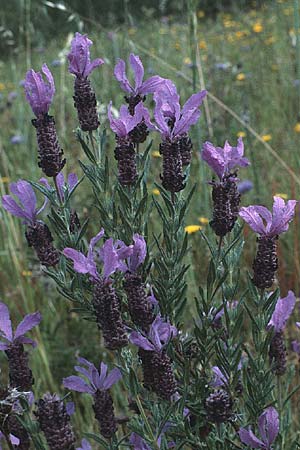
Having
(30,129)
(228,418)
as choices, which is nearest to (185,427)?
(228,418)

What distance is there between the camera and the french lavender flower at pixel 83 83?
0.90 meters

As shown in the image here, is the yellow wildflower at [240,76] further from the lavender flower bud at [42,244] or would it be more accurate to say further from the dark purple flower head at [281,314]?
the lavender flower bud at [42,244]

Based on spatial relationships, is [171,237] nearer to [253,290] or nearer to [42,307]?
[253,290]

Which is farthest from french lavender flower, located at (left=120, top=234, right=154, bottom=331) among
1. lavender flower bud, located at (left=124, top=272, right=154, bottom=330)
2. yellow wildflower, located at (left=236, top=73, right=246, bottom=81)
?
yellow wildflower, located at (left=236, top=73, right=246, bottom=81)

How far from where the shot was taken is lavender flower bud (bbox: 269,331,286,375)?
1.04 m

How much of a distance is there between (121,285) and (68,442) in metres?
0.22

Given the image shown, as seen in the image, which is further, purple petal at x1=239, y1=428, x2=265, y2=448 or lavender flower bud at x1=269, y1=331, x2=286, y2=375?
lavender flower bud at x1=269, y1=331, x2=286, y2=375

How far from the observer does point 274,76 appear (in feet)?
11.8

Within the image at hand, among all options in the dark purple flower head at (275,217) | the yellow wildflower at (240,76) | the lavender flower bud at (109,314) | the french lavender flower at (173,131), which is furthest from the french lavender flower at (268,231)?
the yellow wildflower at (240,76)

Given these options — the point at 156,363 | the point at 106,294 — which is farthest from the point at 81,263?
the point at 156,363

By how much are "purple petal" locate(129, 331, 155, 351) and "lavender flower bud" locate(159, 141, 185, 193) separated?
199 mm

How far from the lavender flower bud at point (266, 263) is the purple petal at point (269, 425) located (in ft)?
0.60

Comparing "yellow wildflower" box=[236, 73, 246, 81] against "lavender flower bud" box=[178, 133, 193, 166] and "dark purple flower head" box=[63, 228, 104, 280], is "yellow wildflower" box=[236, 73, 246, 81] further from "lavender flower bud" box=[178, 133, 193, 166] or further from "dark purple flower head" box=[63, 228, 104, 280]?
"dark purple flower head" box=[63, 228, 104, 280]

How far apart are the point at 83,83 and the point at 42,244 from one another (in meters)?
0.23
